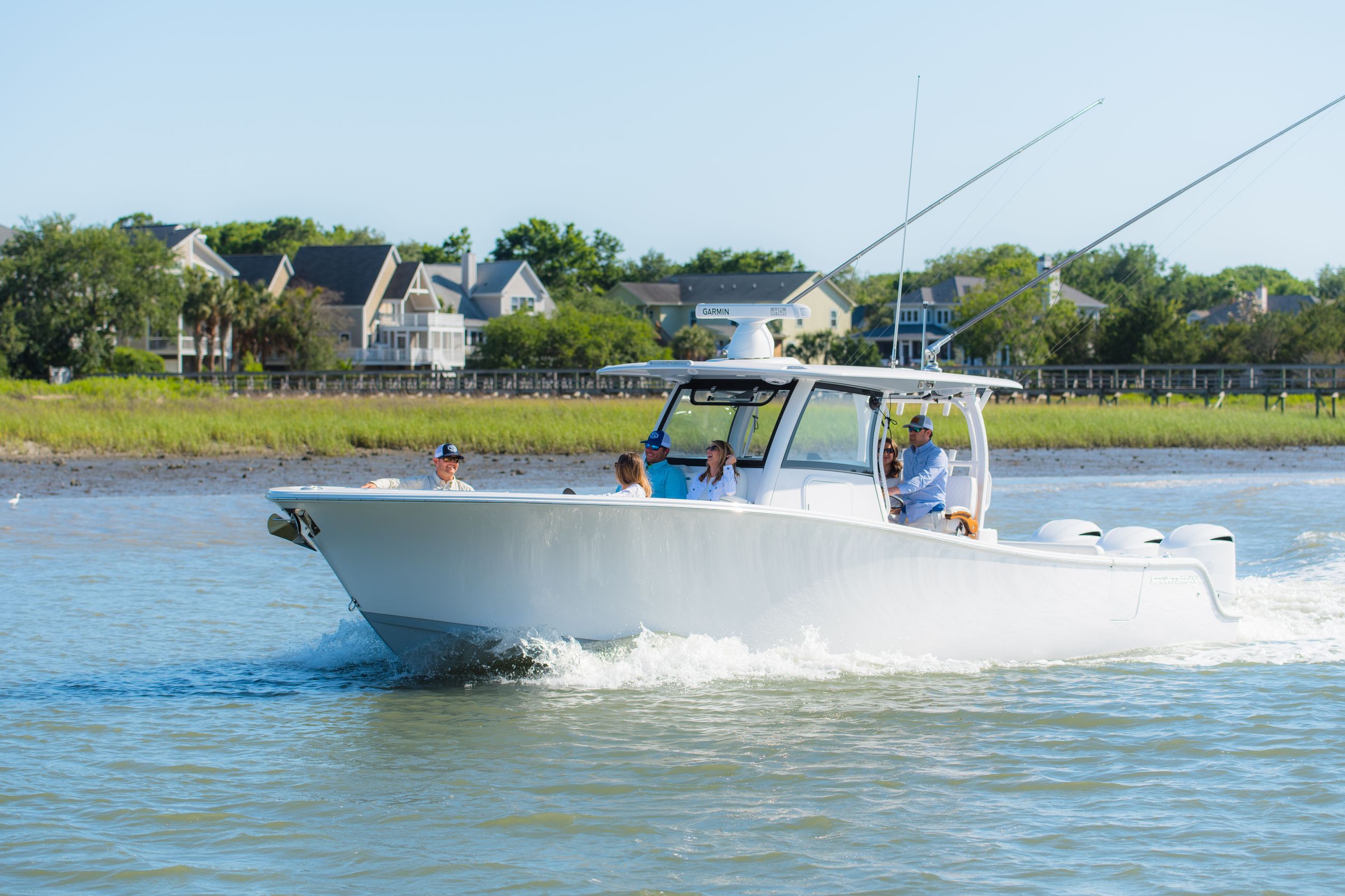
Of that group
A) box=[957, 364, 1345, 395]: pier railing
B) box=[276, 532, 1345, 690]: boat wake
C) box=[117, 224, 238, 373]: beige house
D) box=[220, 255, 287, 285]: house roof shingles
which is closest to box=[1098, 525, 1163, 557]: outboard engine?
box=[276, 532, 1345, 690]: boat wake

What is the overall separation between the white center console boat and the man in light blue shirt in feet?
0.90

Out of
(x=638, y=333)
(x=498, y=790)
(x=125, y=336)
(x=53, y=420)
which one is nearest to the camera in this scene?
(x=498, y=790)

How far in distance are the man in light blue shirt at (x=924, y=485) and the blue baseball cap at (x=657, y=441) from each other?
2.08 m

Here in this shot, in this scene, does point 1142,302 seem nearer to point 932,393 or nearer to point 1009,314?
point 1009,314

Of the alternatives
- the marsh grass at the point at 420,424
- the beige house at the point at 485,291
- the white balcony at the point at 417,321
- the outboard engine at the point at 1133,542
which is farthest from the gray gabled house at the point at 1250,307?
the outboard engine at the point at 1133,542

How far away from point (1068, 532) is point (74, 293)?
5906cm

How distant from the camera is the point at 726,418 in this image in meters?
10.5

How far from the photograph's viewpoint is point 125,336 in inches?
2514

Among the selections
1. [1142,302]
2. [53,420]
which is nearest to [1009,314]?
[1142,302]

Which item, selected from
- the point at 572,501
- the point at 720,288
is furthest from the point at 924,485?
the point at 720,288

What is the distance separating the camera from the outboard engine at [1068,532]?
1238 cm

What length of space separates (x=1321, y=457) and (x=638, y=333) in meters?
43.2

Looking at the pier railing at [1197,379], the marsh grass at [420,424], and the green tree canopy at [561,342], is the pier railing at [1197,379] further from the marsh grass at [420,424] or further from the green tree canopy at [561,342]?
the green tree canopy at [561,342]

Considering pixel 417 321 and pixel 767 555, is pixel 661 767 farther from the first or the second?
pixel 417 321
